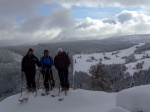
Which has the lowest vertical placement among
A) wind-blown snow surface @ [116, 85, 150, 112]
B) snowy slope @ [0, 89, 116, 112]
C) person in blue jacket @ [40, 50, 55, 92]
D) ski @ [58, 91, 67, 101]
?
snowy slope @ [0, 89, 116, 112]

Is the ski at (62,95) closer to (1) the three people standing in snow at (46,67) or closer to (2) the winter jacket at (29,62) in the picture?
(1) the three people standing in snow at (46,67)

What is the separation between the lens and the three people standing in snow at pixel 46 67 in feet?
62.2

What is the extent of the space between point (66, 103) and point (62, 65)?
2.46 metres

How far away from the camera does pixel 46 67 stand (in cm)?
1925

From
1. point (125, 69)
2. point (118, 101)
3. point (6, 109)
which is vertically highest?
point (118, 101)

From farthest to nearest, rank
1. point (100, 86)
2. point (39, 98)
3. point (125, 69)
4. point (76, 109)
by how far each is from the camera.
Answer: point (125, 69) < point (100, 86) < point (39, 98) < point (76, 109)

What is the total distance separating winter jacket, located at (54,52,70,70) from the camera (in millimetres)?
→ 18945

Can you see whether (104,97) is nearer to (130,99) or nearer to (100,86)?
(130,99)

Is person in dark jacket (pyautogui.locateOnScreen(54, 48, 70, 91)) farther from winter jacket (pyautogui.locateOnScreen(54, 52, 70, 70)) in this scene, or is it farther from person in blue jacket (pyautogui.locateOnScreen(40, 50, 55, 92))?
person in blue jacket (pyautogui.locateOnScreen(40, 50, 55, 92))

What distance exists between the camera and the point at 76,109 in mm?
17266

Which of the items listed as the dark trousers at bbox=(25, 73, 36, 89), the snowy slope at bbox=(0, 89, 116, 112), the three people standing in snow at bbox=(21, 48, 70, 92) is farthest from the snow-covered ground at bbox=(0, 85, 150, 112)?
the three people standing in snow at bbox=(21, 48, 70, 92)

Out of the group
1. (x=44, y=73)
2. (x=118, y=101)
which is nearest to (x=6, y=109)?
(x=44, y=73)

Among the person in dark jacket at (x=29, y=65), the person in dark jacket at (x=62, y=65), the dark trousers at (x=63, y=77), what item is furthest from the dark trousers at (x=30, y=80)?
the dark trousers at (x=63, y=77)

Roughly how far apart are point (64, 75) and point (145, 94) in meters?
7.02
